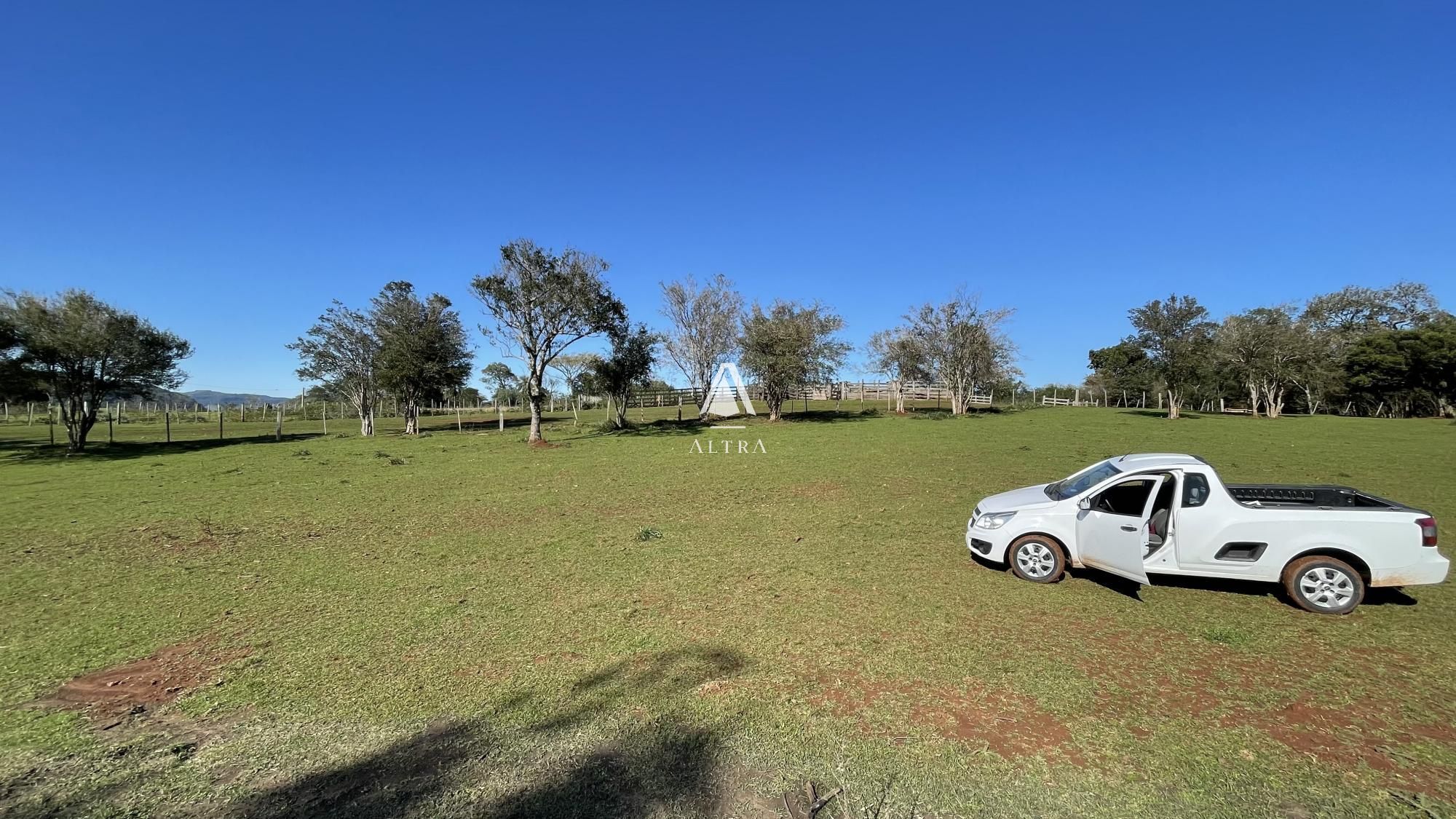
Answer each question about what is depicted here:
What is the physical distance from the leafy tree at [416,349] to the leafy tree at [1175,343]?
4363 centimetres

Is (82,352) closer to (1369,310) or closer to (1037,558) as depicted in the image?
(1037,558)

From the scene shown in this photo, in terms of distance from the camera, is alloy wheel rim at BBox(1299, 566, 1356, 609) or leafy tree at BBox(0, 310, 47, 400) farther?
leafy tree at BBox(0, 310, 47, 400)

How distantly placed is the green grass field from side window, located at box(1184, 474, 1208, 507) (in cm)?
101

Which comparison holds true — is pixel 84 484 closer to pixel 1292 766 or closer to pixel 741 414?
pixel 1292 766

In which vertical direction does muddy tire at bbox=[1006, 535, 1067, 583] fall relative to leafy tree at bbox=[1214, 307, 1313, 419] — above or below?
below

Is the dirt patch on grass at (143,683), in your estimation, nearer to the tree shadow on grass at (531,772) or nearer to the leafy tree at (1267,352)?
the tree shadow on grass at (531,772)

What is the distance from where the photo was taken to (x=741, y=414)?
127 ft

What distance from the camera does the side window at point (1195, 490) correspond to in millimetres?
5508

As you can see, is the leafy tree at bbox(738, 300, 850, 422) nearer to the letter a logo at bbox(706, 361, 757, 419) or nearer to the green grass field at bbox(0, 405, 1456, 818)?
the letter a logo at bbox(706, 361, 757, 419)

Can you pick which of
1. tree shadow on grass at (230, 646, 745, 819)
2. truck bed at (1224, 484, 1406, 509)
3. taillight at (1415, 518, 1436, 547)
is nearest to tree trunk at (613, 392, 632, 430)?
truck bed at (1224, 484, 1406, 509)

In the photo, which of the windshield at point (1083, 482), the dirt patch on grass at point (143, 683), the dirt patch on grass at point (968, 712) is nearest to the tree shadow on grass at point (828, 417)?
the windshield at point (1083, 482)

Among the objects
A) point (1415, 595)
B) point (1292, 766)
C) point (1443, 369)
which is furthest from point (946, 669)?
point (1443, 369)

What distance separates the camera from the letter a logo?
126 feet

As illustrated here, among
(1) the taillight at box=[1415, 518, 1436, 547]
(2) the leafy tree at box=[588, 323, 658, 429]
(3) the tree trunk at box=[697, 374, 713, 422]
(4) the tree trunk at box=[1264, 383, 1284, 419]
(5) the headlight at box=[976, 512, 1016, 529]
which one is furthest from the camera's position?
(3) the tree trunk at box=[697, 374, 713, 422]
